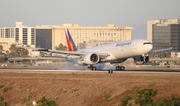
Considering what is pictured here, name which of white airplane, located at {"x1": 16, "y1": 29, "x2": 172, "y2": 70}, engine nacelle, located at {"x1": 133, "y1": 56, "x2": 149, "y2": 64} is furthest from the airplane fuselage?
engine nacelle, located at {"x1": 133, "y1": 56, "x2": 149, "y2": 64}

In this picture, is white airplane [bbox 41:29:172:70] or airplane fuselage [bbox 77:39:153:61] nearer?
airplane fuselage [bbox 77:39:153:61]

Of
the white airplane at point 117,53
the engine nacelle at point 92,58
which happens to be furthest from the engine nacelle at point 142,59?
the engine nacelle at point 92,58

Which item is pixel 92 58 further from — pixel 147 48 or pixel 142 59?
pixel 147 48

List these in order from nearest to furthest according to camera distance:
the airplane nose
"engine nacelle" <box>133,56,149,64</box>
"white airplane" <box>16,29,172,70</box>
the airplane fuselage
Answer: the airplane nose < the airplane fuselage < "white airplane" <box>16,29,172,70</box> < "engine nacelle" <box>133,56,149,64</box>

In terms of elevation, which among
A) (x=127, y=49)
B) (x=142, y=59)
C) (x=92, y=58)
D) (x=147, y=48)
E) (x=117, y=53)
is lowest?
(x=142, y=59)

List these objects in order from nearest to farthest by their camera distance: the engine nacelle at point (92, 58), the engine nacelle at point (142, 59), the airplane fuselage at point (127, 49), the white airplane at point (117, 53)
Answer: the airplane fuselage at point (127, 49), the white airplane at point (117, 53), the engine nacelle at point (142, 59), the engine nacelle at point (92, 58)

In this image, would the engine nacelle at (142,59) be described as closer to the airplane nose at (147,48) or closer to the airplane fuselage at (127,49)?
the airplane fuselage at (127,49)

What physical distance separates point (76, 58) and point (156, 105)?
57323 millimetres

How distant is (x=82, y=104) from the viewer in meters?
54.7

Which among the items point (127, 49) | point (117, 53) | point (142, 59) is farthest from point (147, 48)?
point (117, 53)

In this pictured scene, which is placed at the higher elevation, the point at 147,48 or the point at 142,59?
the point at 147,48

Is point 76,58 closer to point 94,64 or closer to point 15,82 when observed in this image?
point 94,64

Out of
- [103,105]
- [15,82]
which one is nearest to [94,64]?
[15,82]

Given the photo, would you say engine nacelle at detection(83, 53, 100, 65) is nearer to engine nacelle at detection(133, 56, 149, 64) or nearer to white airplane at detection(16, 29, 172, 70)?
white airplane at detection(16, 29, 172, 70)
